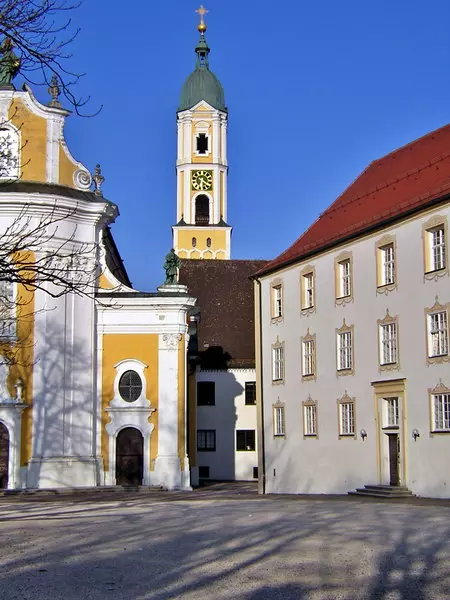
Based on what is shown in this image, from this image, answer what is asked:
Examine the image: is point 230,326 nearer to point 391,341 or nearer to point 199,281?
point 199,281

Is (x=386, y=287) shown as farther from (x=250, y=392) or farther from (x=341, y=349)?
(x=250, y=392)

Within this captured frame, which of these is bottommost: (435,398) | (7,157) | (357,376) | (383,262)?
(435,398)

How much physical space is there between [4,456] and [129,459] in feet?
16.5

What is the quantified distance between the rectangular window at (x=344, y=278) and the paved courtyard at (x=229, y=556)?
13.8 metres

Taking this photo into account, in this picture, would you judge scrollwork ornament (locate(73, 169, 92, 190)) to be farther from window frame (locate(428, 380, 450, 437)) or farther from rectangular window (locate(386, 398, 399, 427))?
window frame (locate(428, 380, 450, 437))

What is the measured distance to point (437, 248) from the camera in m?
30.4

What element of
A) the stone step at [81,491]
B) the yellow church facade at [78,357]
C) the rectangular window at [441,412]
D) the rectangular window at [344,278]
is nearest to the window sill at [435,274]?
the rectangular window at [441,412]

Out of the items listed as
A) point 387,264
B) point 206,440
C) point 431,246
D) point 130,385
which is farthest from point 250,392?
point 431,246

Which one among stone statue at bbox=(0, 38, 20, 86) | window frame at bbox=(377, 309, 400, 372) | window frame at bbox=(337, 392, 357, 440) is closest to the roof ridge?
window frame at bbox=(377, 309, 400, 372)

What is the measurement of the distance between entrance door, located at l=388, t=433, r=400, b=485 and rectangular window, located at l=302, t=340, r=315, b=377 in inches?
223

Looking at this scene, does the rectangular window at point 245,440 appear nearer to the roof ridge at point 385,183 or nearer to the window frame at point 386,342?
the roof ridge at point 385,183

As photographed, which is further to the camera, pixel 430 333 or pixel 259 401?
pixel 259 401

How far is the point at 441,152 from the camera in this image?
111 feet

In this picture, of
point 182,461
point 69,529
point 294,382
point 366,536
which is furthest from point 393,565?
point 182,461
